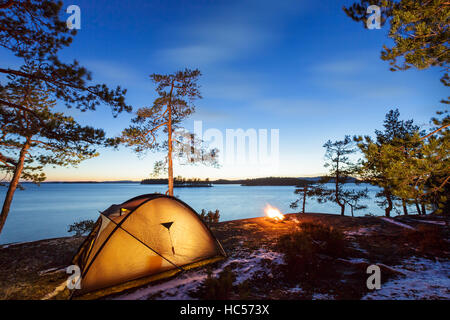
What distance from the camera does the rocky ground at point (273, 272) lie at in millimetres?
4094

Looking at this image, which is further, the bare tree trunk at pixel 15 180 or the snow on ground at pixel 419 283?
the bare tree trunk at pixel 15 180

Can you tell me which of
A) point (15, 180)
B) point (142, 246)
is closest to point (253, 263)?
point (142, 246)

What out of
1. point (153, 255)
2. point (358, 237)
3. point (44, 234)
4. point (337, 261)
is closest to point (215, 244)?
point (153, 255)

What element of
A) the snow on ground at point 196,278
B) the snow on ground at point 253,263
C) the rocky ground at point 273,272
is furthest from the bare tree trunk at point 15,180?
the snow on ground at point 253,263

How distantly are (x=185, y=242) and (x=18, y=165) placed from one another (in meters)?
9.79

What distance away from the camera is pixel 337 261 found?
18.8 feet

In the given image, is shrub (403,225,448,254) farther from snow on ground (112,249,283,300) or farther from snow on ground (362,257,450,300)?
snow on ground (112,249,283,300)

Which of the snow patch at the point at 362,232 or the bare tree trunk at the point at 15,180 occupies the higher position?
the bare tree trunk at the point at 15,180

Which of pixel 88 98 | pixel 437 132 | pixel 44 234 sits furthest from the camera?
pixel 44 234

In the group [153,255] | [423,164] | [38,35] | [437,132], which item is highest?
[38,35]

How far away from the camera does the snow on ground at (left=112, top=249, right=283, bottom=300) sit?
4.12 meters

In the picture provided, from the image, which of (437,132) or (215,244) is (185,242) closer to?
(215,244)

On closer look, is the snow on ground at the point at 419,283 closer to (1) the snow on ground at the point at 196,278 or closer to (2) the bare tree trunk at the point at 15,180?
(1) the snow on ground at the point at 196,278
